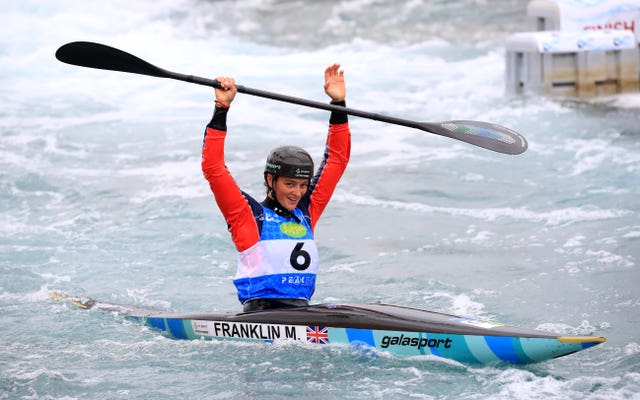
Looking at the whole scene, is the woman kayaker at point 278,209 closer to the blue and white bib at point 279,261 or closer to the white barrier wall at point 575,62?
the blue and white bib at point 279,261

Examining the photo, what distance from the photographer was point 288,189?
515cm

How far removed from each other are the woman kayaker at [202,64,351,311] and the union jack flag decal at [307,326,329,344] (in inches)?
7.6

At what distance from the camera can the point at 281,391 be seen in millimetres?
4906

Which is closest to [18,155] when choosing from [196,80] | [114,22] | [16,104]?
[16,104]

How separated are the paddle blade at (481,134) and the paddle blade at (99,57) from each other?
169cm

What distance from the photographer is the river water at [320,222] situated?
5.16m

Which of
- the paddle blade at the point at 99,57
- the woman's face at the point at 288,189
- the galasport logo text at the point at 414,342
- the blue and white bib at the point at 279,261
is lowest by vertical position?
the galasport logo text at the point at 414,342

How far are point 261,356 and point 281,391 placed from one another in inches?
17.1

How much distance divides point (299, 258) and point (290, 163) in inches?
20.1

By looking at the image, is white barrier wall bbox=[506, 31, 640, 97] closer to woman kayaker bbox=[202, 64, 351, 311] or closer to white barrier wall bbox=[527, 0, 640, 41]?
white barrier wall bbox=[527, 0, 640, 41]

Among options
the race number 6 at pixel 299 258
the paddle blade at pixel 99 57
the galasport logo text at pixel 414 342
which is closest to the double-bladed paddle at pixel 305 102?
the paddle blade at pixel 99 57

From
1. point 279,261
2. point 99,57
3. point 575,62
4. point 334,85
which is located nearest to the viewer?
point 279,261

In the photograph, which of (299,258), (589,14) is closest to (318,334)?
(299,258)

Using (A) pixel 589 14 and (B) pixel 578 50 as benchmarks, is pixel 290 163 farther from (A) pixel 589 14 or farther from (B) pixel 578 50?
(A) pixel 589 14
